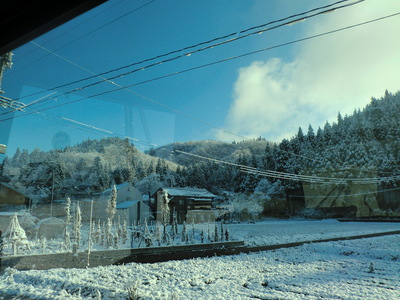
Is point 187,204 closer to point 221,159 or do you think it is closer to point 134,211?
point 221,159

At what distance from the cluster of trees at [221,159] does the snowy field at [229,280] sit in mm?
1227

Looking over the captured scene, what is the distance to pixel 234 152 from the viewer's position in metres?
6.85

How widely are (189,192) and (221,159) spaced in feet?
4.32

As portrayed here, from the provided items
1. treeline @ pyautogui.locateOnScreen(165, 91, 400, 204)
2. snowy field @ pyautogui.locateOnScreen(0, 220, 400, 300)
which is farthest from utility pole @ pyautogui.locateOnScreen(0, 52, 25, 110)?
treeline @ pyautogui.locateOnScreen(165, 91, 400, 204)

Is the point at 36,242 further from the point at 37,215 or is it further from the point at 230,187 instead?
the point at 230,187

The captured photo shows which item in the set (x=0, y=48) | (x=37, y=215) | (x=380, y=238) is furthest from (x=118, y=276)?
(x=380, y=238)

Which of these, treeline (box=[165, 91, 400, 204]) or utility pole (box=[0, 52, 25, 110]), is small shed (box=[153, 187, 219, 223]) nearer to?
treeline (box=[165, 91, 400, 204])

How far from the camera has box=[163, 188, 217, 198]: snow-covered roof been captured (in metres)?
6.29

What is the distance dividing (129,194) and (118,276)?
2.87m

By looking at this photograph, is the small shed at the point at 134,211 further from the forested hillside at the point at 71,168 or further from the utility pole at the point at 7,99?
the utility pole at the point at 7,99

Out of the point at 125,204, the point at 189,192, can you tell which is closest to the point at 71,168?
the point at 189,192

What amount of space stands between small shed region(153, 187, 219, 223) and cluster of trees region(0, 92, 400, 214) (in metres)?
0.24

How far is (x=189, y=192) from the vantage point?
6.35 meters

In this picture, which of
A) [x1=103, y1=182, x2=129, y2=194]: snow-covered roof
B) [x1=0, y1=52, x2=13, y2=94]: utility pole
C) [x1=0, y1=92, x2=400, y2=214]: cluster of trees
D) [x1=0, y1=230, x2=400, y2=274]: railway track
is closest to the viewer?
[x1=0, y1=52, x2=13, y2=94]: utility pole
